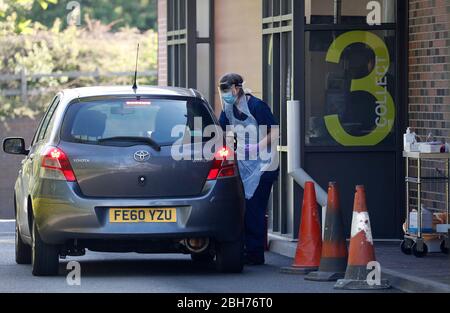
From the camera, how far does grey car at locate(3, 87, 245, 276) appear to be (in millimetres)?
12211

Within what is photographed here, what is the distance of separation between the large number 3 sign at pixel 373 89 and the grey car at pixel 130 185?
298 centimetres

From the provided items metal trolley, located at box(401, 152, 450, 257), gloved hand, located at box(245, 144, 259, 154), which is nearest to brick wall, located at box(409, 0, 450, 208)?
metal trolley, located at box(401, 152, 450, 257)

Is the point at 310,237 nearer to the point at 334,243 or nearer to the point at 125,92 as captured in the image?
the point at 334,243

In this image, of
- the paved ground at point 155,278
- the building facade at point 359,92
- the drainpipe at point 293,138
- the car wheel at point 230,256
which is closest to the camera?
the paved ground at point 155,278

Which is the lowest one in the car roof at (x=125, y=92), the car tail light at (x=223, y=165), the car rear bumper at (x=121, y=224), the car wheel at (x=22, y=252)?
the car wheel at (x=22, y=252)

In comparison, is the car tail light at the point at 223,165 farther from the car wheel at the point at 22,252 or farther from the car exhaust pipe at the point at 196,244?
the car wheel at the point at 22,252

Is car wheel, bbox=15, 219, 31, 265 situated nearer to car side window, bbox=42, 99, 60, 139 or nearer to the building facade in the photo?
car side window, bbox=42, 99, 60, 139

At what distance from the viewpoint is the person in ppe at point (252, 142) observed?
14.0 m

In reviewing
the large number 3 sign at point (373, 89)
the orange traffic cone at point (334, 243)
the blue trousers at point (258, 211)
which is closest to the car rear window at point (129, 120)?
the orange traffic cone at point (334, 243)

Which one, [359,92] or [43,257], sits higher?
[359,92]

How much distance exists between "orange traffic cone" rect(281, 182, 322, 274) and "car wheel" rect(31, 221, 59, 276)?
205cm

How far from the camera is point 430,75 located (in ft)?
49.4

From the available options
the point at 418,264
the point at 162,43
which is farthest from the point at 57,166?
the point at 162,43

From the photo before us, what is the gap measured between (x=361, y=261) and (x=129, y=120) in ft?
7.60
